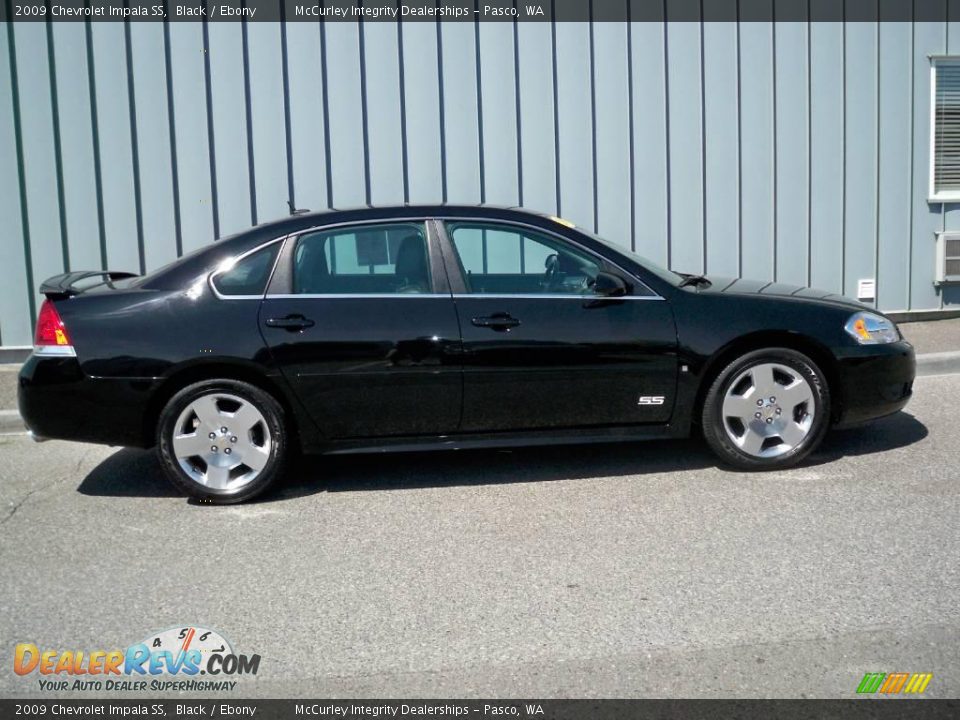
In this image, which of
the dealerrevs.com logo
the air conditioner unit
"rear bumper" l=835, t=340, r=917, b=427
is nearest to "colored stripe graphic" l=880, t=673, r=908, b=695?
the dealerrevs.com logo

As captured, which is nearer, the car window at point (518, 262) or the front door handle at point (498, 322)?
the front door handle at point (498, 322)

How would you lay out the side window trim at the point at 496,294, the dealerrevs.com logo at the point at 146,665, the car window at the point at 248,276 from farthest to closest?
the side window trim at the point at 496,294
the car window at the point at 248,276
the dealerrevs.com logo at the point at 146,665

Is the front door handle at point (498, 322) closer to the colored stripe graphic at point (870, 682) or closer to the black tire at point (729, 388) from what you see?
the black tire at point (729, 388)

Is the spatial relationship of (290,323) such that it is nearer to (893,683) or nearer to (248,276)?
(248,276)

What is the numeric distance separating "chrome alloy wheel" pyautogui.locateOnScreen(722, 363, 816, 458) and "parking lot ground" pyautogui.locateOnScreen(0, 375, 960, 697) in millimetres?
196

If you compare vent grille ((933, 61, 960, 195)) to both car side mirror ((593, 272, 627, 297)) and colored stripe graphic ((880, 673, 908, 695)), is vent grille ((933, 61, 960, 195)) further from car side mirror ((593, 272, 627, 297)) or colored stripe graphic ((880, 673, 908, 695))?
colored stripe graphic ((880, 673, 908, 695))

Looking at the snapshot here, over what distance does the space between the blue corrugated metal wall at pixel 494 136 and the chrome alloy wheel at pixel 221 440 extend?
3732 mm

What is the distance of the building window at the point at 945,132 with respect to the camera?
381 inches

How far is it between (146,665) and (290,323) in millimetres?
2124

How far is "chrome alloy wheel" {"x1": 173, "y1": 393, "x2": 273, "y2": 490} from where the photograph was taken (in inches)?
207

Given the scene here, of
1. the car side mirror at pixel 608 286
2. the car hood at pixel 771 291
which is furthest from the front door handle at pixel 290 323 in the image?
the car hood at pixel 771 291

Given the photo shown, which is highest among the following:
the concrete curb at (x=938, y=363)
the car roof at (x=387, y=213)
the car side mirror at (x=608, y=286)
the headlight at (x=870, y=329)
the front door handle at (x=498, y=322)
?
the car roof at (x=387, y=213)

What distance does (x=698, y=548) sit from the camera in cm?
452

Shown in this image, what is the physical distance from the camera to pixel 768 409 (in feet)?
18.3
